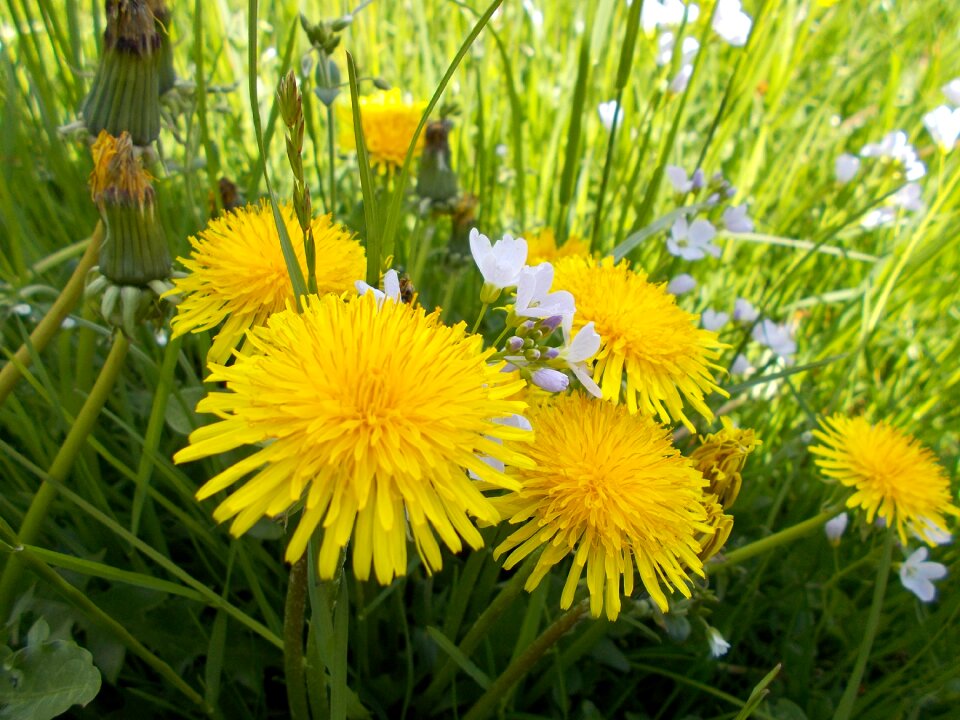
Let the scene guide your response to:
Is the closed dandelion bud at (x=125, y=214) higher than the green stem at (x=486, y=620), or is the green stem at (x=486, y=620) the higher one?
the closed dandelion bud at (x=125, y=214)

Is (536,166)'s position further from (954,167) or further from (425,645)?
(425,645)

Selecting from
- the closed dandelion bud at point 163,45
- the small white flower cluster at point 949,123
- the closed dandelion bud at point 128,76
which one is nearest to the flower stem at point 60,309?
the closed dandelion bud at point 128,76

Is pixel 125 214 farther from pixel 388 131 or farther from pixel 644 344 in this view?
pixel 388 131

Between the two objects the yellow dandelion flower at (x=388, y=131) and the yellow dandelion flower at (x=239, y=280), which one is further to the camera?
the yellow dandelion flower at (x=388, y=131)

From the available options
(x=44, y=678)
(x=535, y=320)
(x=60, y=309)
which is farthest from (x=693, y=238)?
(x=44, y=678)

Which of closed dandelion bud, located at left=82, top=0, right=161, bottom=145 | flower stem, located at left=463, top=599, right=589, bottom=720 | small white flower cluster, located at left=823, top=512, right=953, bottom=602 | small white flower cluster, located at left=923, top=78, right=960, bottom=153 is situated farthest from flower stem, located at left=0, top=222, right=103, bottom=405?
small white flower cluster, located at left=923, top=78, right=960, bottom=153

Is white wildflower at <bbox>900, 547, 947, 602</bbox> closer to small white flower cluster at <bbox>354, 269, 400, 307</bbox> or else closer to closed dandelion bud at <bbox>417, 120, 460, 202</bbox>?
small white flower cluster at <bbox>354, 269, 400, 307</bbox>

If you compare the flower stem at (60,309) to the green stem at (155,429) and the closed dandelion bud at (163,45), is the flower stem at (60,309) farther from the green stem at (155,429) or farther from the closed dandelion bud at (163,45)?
the closed dandelion bud at (163,45)
